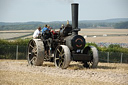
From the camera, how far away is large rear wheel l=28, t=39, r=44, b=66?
15766 millimetres

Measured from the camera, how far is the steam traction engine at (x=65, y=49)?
1488 cm

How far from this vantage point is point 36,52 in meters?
16.5

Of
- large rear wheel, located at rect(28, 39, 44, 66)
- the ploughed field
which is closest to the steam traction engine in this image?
large rear wheel, located at rect(28, 39, 44, 66)

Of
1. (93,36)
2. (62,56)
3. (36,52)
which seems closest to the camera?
(62,56)

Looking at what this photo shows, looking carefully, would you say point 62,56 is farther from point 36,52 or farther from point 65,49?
point 36,52

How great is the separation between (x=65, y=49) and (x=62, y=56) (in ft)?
2.56

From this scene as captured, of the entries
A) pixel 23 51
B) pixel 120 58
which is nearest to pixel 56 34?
pixel 23 51

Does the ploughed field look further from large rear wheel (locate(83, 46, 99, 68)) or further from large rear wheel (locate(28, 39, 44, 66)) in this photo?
large rear wheel (locate(83, 46, 99, 68))

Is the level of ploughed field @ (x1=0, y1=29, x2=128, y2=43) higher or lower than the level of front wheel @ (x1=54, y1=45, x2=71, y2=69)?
lower

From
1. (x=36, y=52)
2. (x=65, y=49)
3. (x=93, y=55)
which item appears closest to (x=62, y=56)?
(x=65, y=49)

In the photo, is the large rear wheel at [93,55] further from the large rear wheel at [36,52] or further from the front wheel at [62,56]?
the large rear wheel at [36,52]

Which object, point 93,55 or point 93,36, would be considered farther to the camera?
point 93,36

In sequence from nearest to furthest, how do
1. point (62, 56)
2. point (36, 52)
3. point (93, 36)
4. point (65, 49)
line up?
point (65, 49)
point (62, 56)
point (36, 52)
point (93, 36)

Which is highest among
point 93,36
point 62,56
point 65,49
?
point 65,49
